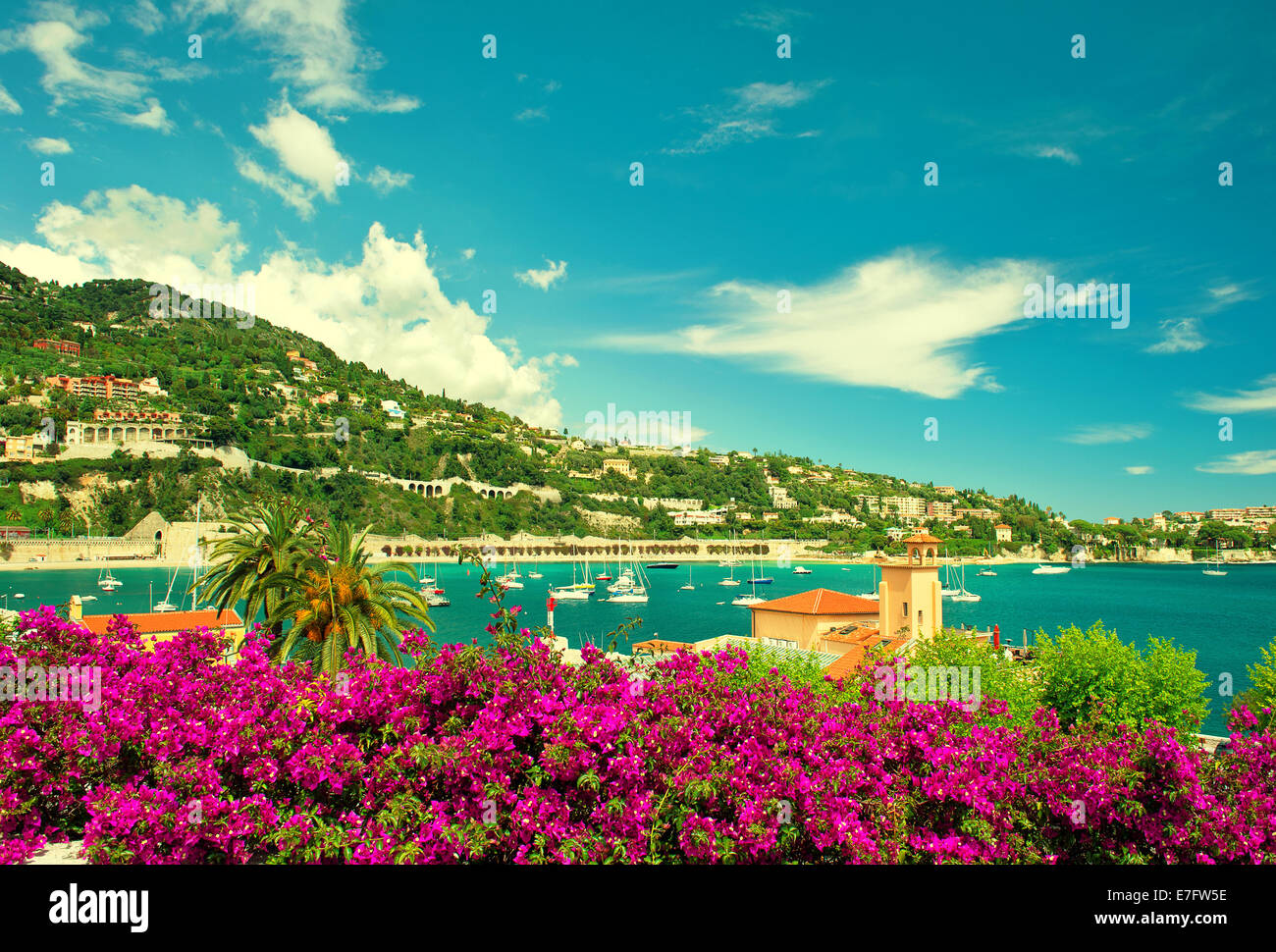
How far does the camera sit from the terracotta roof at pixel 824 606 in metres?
39.2

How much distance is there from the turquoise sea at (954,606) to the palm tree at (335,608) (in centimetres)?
3100

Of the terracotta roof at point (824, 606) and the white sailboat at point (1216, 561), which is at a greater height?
the terracotta roof at point (824, 606)

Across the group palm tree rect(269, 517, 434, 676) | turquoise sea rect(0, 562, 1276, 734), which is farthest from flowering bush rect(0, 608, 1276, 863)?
turquoise sea rect(0, 562, 1276, 734)

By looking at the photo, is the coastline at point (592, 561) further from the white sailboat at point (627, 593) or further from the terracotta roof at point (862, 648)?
the terracotta roof at point (862, 648)

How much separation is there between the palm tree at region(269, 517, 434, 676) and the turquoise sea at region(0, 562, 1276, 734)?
31.0 metres

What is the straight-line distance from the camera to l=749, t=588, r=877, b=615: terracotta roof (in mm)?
39156

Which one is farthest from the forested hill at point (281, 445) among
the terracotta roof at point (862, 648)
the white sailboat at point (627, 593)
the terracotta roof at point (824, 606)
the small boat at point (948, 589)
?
the terracotta roof at point (862, 648)

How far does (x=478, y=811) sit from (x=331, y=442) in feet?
515
